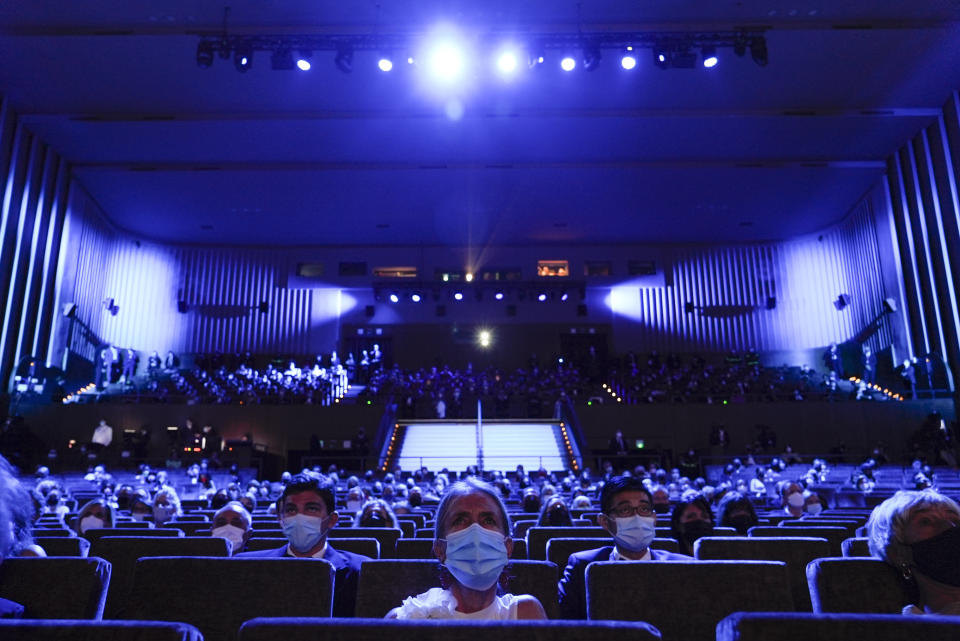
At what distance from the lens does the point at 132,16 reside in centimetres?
1463

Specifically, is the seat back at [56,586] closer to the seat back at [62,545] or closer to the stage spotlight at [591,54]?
the seat back at [62,545]

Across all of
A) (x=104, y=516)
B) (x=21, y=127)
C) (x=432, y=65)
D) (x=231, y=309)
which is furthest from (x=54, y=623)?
(x=231, y=309)

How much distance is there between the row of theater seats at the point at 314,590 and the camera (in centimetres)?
208

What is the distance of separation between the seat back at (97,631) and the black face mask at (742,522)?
4.03 m

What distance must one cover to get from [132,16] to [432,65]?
6512 millimetres

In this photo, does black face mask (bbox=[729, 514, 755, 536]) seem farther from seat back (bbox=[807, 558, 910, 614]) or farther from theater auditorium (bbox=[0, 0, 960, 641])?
seat back (bbox=[807, 558, 910, 614])

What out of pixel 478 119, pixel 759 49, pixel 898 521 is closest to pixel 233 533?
pixel 898 521

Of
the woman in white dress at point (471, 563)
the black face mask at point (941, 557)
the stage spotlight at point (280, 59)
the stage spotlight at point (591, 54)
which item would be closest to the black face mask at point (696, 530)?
the black face mask at point (941, 557)

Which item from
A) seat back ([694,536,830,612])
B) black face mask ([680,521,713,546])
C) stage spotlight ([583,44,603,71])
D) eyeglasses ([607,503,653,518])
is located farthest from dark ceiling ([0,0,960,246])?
seat back ([694,536,830,612])

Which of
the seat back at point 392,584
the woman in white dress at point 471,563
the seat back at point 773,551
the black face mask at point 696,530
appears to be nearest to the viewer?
the woman in white dress at point 471,563

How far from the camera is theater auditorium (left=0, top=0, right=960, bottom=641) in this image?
114 inches


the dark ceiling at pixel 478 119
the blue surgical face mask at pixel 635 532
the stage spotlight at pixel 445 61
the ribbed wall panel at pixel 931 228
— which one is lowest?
the blue surgical face mask at pixel 635 532

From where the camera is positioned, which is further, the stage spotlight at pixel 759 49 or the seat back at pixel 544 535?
the stage spotlight at pixel 759 49

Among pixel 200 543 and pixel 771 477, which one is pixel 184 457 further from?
pixel 200 543
